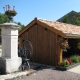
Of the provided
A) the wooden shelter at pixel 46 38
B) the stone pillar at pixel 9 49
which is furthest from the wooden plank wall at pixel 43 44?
the stone pillar at pixel 9 49

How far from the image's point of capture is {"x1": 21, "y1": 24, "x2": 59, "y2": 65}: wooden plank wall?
10133mm

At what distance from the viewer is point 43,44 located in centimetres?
1076

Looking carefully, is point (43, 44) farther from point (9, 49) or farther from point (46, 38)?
point (9, 49)

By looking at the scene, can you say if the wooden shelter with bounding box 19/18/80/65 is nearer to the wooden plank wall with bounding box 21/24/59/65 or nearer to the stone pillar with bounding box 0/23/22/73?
the wooden plank wall with bounding box 21/24/59/65

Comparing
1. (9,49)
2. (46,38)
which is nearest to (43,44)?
(46,38)

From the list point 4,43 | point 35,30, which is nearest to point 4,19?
point 35,30

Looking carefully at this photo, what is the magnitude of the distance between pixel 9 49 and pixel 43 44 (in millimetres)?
3368

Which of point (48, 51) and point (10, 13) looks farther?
point (48, 51)

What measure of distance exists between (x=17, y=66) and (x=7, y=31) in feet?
7.05

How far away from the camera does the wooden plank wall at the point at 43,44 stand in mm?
10133

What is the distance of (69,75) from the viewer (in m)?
7.95

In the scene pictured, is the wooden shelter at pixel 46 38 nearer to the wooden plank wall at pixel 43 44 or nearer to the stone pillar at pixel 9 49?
the wooden plank wall at pixel 43 44

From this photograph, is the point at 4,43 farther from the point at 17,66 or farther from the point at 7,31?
the point at 17,66

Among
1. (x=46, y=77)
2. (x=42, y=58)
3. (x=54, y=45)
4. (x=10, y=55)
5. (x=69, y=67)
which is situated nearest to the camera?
(x=46, y=77)
